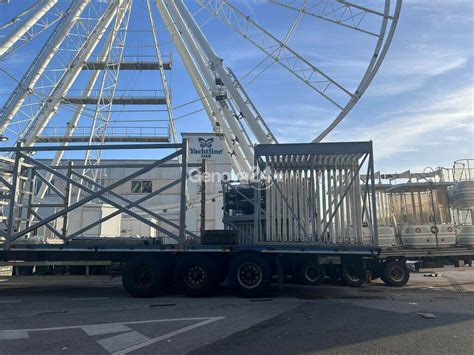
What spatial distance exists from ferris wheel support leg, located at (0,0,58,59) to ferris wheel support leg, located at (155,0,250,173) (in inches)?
229

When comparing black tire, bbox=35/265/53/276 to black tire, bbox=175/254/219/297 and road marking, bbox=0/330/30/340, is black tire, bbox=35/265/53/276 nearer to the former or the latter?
black tire, bbox=175/254/219/297

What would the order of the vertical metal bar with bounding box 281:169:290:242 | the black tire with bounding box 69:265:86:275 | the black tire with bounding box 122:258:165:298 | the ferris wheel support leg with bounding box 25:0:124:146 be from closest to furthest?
the black tire with bounding box 122:258:165:298
the vertical metal bar with bounding box 281:169:290:242
the black tire with bounding box 69:265:86:275
the ferris wheel support leg with bounding box 25:0:124:146

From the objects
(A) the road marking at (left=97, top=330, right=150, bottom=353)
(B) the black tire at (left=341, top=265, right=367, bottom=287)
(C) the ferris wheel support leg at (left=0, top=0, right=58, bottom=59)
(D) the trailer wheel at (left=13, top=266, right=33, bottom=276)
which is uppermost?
(C) the ferris wheel support leg at (left=0, top=0, right=58, bottom=59)

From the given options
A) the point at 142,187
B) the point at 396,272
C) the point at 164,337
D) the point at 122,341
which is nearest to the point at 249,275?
the point at 164,337

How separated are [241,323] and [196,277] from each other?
12.2 feet

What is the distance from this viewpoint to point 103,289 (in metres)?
13.8

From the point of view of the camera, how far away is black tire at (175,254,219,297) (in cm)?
1127

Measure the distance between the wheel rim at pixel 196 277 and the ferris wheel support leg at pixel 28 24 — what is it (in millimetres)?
15565

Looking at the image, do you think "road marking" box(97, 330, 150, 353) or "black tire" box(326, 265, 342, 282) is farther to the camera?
"black tire" box(326, 265, 342, 282)

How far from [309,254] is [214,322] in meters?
4.19

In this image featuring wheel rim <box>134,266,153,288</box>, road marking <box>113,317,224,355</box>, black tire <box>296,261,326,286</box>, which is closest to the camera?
road marking <box>113,317,224,355</box>

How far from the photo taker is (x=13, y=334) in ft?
23.6

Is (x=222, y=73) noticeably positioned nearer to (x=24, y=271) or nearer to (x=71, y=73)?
(x=71, y=73)

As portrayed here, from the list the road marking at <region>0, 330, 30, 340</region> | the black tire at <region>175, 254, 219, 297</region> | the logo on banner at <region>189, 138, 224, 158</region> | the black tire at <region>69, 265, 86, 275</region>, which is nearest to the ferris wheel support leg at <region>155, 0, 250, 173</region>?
the black tire at <region>69, 265, 86, 275</region>
